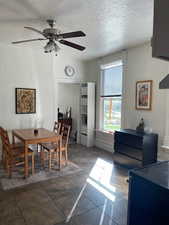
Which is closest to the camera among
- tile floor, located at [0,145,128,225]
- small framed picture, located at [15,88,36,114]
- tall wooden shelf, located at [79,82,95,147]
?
tile floor, located at [0,145,128,225]

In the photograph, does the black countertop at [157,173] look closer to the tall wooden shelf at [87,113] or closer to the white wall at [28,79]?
the white wall at [28,79]

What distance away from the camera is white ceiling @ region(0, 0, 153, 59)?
94.0 inches

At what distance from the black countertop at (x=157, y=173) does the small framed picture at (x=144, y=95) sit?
8.31ft

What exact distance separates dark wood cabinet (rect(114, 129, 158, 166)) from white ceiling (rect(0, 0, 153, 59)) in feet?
6.55

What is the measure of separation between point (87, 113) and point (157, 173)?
427 cm

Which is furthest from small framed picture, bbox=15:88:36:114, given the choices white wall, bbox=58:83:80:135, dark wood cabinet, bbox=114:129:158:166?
dark wood cabinet, bbox=114:129:158:166

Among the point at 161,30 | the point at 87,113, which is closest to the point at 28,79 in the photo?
the point at 87,113

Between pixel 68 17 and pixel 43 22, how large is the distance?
1.50 ft

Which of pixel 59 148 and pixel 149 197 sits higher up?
pixel 149 197

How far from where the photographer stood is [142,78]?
161 inches

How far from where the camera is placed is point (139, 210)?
1.35 m

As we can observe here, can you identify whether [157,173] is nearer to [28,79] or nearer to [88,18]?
[88,18]

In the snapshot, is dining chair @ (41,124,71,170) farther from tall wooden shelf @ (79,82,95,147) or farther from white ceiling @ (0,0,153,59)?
white ceiling @ (0,0,153,59)

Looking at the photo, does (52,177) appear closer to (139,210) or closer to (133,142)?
(133,142)
